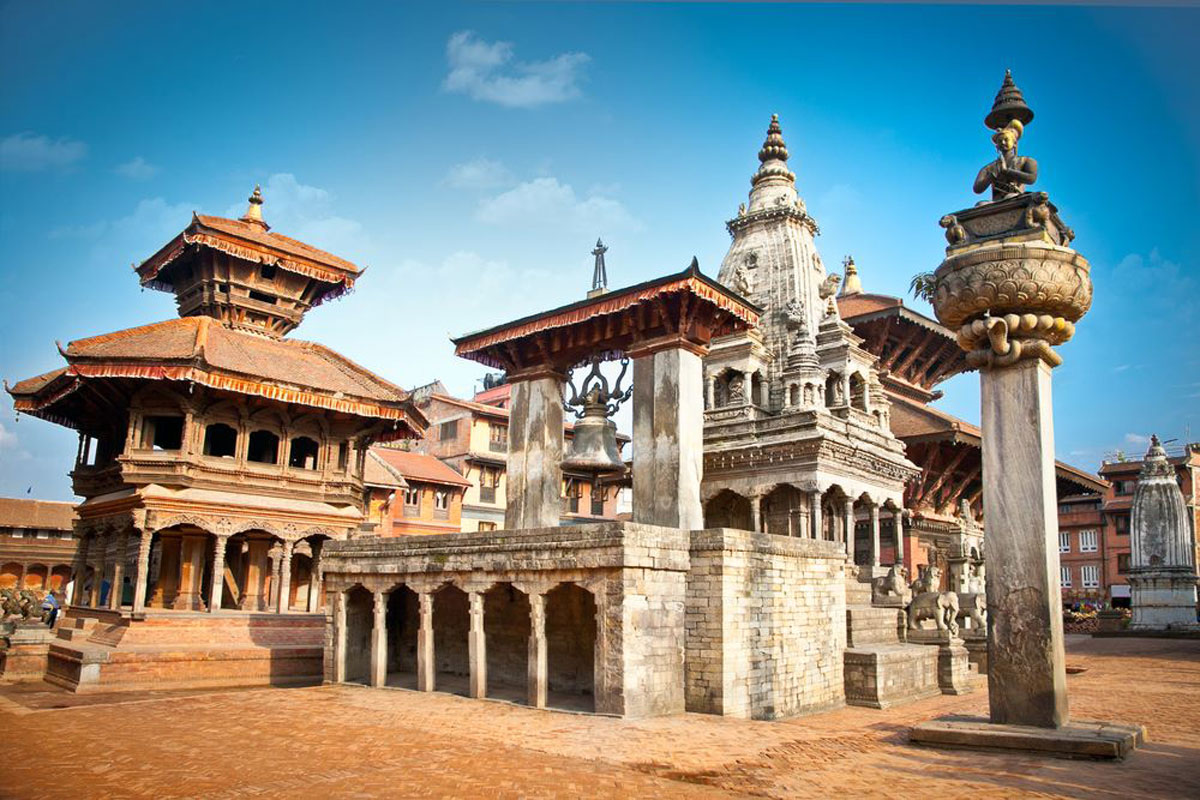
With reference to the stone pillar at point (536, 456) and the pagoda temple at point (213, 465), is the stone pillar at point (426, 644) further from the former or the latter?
the pagoda temple at point (213, 465)

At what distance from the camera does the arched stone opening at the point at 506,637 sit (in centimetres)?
1808

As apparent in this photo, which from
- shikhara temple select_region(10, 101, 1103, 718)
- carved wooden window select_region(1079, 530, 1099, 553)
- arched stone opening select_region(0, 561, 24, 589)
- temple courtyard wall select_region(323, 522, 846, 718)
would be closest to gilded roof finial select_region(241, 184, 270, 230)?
shikhara temple select_region(10, 101, 1103, 718)

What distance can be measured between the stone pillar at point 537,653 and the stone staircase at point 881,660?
6400 millimetres

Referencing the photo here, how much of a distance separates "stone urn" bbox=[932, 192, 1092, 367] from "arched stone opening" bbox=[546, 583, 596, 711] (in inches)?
346

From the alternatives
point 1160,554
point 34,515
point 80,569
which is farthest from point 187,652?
point 34,515

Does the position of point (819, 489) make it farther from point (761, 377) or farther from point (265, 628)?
point (265, 628)

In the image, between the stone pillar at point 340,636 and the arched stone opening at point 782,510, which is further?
the arched stone opening at point 782,510

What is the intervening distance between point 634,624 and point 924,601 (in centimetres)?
982

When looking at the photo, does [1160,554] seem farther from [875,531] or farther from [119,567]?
[119,567]

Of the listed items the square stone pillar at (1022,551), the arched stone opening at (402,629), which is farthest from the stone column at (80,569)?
the square stone pillar at (1022,551)

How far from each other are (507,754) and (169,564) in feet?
61.4

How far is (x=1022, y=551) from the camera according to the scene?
11172mm

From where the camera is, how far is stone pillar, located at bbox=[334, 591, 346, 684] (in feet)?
63.9

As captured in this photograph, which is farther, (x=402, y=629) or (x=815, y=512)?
(x=815, y=512)
